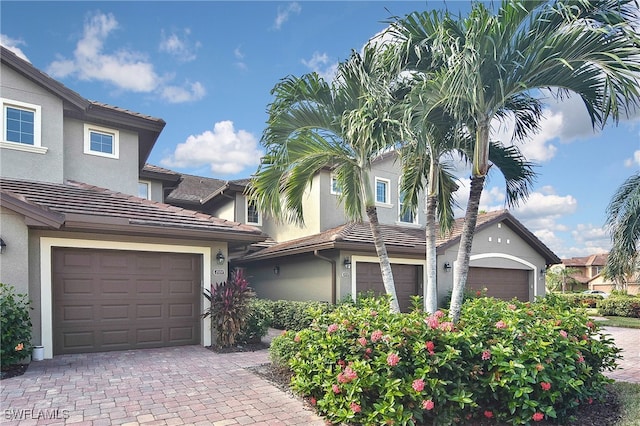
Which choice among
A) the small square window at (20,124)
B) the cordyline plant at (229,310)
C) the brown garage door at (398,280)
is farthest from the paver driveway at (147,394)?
the brown garage door at (398,280)

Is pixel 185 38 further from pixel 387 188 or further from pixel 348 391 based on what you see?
pixel 348 391

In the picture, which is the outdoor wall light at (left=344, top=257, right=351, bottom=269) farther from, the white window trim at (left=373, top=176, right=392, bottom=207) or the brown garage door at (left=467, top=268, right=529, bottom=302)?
the brown garage door at (left=467, top=268, right=529, bottom=302)

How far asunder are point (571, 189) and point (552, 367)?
8861mm

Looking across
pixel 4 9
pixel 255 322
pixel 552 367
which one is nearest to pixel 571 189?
pixel 552 367

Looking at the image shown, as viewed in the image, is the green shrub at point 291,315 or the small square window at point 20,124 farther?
the green shrub at point 291,315

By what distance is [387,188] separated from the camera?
1641 centimetres

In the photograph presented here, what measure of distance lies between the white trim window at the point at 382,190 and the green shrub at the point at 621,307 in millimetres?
13389

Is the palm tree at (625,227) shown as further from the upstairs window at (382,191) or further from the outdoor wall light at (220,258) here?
the outdoor wall light at (220,258)

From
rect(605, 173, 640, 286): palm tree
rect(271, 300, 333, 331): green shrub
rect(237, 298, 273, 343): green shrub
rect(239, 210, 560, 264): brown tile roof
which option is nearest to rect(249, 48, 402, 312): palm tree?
rect(239, 210, 560, 264): brown tile roof

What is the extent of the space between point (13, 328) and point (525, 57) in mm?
9437

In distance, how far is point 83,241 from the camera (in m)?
8.60

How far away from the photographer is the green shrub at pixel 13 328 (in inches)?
269

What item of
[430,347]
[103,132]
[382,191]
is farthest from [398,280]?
[103,132]

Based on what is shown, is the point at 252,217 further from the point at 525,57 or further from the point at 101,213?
the point at 525,57
